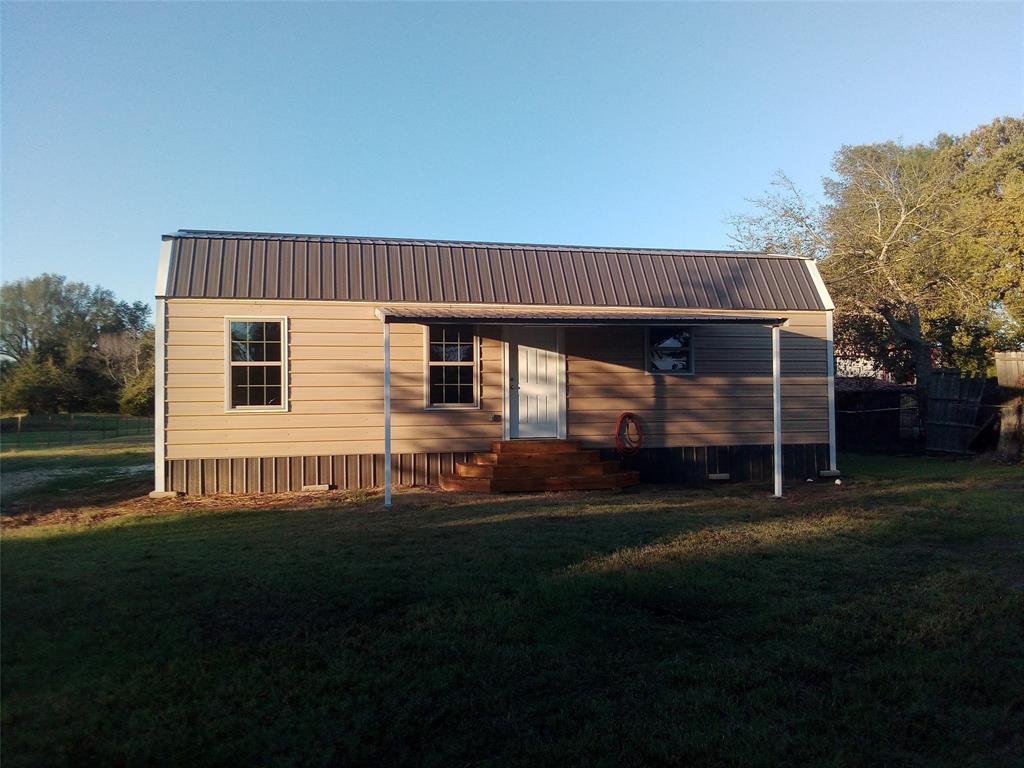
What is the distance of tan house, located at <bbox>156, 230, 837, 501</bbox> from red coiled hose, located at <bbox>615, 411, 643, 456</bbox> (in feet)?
0.50

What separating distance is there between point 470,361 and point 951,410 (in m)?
11.1

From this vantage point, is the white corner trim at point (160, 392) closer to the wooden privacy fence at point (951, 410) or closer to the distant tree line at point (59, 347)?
the distant tree line at point (59, 347)

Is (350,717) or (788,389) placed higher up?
(788,389)

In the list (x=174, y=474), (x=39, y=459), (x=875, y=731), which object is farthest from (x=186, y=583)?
(x=174, y=474)

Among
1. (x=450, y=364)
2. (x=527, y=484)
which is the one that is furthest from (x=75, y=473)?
(x=527, y=484)

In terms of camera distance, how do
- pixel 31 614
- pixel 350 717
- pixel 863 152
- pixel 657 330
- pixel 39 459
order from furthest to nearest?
pixel 863 152
pixel 657 330
pixel 39 459
pixel 31 614
pixel 350 717

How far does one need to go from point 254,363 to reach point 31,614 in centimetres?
731

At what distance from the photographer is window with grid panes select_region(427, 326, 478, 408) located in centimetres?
1204

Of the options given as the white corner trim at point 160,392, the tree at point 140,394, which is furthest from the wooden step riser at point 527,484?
the tree at point 140,394

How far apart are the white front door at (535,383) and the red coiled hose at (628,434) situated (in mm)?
896

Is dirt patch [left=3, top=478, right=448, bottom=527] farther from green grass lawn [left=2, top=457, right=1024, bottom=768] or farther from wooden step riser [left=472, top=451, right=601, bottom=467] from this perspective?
green grass lawn [left=2, top=457, right=1024, bottom=768]

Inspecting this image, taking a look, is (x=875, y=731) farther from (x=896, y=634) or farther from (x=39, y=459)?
(x=39, y=459)

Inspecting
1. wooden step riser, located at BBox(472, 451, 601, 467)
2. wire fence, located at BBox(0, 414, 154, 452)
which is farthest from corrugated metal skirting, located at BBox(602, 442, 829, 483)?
wire fence, located at BBox(0, 414, 154, 452)

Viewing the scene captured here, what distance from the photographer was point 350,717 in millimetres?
3604
